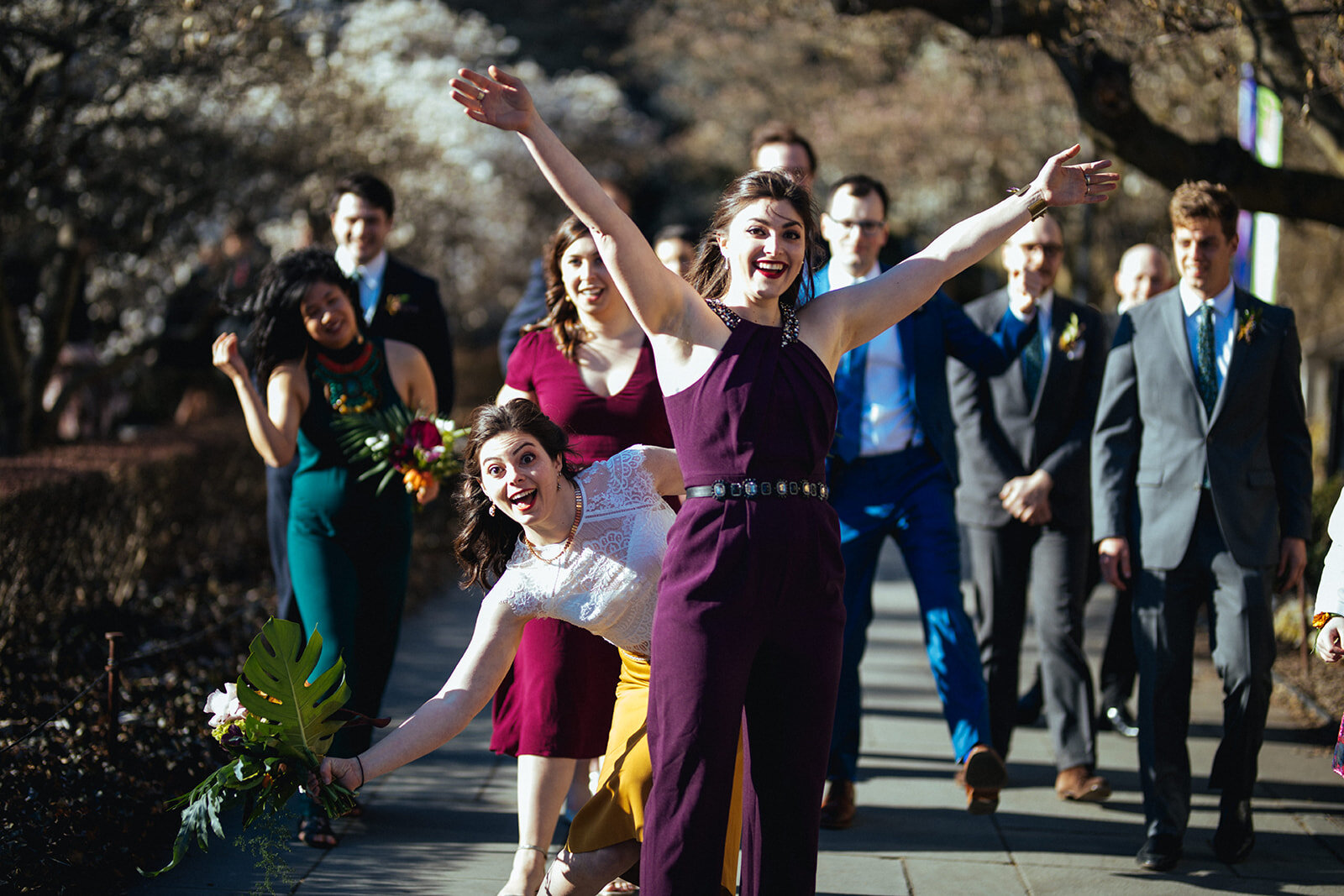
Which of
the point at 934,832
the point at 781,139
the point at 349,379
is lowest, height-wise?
the point at 934,832

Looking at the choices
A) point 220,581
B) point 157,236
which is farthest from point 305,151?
point 220,581

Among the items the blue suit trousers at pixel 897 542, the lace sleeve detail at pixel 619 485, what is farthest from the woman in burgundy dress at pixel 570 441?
the blue suit trousers at pixel 897 542

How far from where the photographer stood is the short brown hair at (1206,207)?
452 centimetres

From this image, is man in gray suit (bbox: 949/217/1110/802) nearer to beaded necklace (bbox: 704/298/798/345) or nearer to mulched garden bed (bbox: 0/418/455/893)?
beaded necklace (bbox: 704/298/798/345)

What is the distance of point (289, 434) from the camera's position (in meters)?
4.66

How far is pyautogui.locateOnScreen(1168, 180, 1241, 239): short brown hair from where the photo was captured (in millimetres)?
4520

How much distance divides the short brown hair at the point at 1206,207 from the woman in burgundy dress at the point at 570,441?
1.89 meters

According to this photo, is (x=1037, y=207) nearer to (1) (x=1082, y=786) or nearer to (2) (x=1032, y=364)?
(2) (x=1032, y=364)

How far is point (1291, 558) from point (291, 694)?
3.36 metres

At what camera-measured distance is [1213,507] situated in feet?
14.6

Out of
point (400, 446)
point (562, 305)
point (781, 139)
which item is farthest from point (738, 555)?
point (781, 139)

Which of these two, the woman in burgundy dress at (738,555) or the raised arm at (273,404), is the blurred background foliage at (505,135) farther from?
the woman in burgundy dress at (738,555)

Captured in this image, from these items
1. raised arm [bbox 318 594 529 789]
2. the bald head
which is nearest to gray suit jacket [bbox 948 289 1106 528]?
the bald head

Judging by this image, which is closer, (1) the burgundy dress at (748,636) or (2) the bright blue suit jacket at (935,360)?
(1) the burgundy dress at (748,636)
